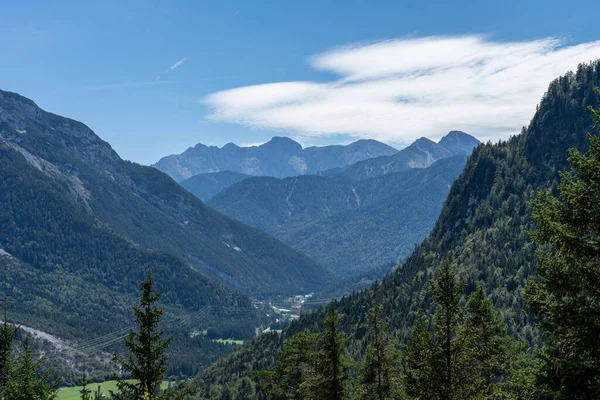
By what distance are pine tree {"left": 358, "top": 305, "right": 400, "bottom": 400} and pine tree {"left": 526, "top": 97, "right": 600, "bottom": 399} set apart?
24.1 metres

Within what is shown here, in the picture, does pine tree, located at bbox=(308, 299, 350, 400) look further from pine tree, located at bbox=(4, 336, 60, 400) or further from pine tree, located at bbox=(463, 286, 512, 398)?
pine tree, located at bbox=(4, 336, 60, 400)

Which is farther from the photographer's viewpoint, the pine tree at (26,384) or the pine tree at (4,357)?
the pine tree at (4,357)

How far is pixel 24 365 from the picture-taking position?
35.6m

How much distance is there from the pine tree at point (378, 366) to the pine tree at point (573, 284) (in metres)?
24.1

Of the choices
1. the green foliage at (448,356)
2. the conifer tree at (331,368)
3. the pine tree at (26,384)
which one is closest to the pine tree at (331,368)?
the conifer tree at (331,368)

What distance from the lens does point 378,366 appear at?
1816 inches

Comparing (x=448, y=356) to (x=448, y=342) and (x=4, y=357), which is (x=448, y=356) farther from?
(x=4, y=357)

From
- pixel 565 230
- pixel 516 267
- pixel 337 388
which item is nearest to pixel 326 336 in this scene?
pixel 337 388

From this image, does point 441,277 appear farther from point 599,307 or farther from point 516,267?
point 516,267

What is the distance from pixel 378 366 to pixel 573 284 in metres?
28.0

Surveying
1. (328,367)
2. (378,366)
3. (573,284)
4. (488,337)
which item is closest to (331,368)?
(328,367)

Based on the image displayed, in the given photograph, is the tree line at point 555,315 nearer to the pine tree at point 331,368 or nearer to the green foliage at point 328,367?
the pine tree at point 331,368

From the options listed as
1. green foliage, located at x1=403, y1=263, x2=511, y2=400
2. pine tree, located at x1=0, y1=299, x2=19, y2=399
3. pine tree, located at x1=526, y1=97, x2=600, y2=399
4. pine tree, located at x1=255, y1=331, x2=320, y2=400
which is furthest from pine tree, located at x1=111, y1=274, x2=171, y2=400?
pine tree, located at x1=255, y1=331, x2=320, y2=400

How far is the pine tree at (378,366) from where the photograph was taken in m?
45.5
